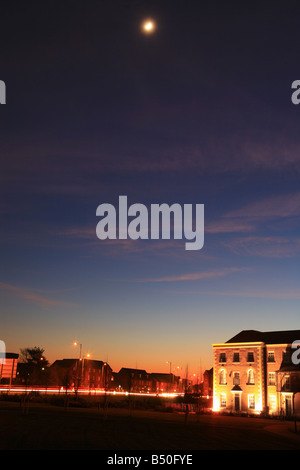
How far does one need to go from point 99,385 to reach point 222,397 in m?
103

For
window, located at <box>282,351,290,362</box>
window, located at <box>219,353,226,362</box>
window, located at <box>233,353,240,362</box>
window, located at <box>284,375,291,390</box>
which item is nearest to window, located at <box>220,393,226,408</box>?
window, located at <box>219,353,226,362</box>

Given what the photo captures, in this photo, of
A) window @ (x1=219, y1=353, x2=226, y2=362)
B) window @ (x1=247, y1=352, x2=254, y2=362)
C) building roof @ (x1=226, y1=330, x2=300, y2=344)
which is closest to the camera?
building roof @ (x1=226, y1=330, x2=300, y2=344)

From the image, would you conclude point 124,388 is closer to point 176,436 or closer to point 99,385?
point 99,385

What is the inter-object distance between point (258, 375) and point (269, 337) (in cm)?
670

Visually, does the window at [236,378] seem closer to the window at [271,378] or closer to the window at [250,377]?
the window at [250,377]

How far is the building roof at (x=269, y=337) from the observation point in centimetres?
6294

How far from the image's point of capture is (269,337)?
65938 millimetres

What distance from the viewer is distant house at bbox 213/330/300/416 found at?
191 ft

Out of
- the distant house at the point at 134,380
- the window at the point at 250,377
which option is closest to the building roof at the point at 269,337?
the window at the point at 250,377

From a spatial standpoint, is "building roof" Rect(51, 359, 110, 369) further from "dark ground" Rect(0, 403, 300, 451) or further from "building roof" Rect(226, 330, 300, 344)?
"dark ground" Rect(0, 403, 300, 451)

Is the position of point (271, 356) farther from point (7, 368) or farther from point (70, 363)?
point (70, 363)

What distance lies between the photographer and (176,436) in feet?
89.1

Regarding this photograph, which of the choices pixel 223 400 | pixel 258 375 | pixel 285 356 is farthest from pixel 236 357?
pixel 285 356

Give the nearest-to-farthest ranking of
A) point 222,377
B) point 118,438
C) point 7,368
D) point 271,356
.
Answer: point 118,438, point 271,356, point 222,377, point 7,368
